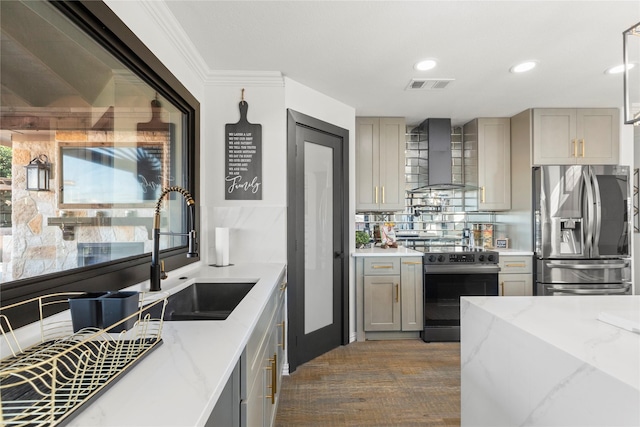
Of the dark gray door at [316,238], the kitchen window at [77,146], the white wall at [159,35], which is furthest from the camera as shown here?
the dark gray door at [316,238]

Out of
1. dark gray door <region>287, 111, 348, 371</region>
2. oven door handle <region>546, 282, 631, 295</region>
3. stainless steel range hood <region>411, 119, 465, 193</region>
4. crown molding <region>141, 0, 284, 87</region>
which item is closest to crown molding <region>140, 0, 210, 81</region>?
crown molding <region>141, 0, 284, 87</region>

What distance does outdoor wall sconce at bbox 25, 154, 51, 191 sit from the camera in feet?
3.41

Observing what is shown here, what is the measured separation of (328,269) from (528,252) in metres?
2.16

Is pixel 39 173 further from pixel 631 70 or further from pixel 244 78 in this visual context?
pixel 631 70

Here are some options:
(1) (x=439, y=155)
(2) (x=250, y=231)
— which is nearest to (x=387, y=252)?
(1) (x=439, y=155)

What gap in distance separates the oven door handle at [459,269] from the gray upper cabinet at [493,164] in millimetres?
787

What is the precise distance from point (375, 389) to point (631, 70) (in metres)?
3.19

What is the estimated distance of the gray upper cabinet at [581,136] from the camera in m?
3.50

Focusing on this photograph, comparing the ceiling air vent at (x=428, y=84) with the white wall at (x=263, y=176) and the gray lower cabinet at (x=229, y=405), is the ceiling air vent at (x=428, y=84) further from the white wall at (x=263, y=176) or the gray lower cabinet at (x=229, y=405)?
the gray lower cabinet at (x=229, y=405)

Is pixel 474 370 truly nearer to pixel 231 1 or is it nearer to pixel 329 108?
pixel 231 1

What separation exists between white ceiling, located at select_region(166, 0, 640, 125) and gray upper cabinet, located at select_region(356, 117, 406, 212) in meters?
0.58

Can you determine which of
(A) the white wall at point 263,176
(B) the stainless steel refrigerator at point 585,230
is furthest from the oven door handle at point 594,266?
(A) the white wall at point 263,176

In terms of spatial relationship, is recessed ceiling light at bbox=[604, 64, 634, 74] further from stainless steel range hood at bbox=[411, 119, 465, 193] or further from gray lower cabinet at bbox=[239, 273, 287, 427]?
gray lower cabinet at bbox=[239, 273, 287, 427]

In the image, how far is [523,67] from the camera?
2.56 meters
